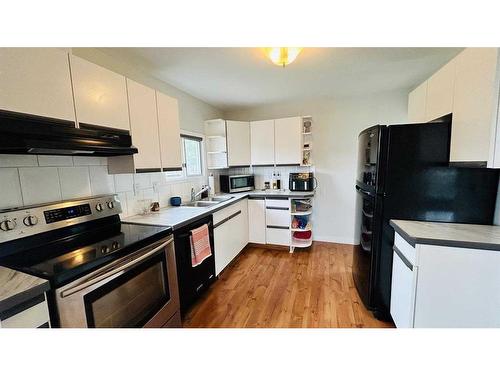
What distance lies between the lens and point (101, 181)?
165 cm

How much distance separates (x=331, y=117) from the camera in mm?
3275

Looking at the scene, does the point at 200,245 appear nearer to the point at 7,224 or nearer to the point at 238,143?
→ the point at 7,224

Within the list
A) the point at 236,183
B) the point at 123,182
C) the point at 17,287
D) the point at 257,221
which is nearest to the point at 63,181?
the point at 123,182

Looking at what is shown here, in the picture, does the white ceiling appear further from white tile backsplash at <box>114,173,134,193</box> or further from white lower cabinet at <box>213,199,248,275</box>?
white lower cabinet at <box>213,199,248,275</box>

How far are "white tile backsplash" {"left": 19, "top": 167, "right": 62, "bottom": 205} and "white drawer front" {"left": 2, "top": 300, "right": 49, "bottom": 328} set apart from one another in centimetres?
74

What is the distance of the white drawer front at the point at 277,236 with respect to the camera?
3086mm

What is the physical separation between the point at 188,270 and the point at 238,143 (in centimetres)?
209

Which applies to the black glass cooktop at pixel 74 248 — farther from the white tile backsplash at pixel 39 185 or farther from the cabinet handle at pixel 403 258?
the cabinet handle at pixel 403 258

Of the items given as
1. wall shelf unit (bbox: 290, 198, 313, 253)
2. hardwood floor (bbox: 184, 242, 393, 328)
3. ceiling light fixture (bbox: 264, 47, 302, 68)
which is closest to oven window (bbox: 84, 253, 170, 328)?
hardwood floor (bbox: 184, 242, 393, 328)

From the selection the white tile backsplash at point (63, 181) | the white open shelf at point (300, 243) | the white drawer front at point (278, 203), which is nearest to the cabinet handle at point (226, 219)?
the white drawer front at point (278, 203)

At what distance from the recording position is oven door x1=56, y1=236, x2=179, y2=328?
92 cm
